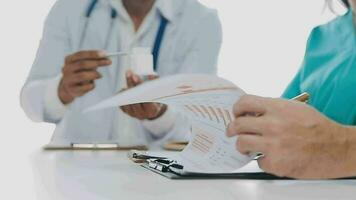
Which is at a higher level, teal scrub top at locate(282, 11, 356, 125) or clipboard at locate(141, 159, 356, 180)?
teal scrub top at locate(282, 11, 356, 125)

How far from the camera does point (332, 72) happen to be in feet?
3.80

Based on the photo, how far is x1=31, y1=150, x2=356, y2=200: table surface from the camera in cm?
60

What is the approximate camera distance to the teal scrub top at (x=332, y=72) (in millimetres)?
1104

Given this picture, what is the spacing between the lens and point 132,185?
678mm

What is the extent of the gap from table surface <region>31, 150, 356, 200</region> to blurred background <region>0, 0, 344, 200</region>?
1.44 meters

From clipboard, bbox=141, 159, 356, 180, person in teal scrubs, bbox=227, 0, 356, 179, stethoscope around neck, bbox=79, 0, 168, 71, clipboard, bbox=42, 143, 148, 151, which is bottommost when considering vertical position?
clipboard, bbox=42, 143, 148, 151

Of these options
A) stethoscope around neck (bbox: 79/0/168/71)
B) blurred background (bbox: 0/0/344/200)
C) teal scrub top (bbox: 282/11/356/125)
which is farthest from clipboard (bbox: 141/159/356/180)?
blurred background (bbox: 0/0/344/200)

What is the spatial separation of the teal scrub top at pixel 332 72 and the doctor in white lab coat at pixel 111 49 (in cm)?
38

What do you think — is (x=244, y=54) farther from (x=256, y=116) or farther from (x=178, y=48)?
(x=256, y=116)

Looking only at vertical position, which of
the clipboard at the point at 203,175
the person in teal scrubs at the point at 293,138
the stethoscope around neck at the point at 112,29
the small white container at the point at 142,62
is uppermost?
the stethoscope around neck at the point at 112,29

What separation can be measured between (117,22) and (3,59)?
2.49 feet

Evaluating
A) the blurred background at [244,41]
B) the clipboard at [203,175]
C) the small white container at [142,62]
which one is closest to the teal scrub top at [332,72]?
the small white container at [142,62]

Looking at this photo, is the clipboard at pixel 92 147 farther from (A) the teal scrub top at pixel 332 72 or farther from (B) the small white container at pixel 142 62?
(A) the teal scrub top at pixel 332 72

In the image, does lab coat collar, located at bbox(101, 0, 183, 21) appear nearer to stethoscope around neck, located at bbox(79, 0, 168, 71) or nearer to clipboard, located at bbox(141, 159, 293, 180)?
stethoscope around neck, located at bbox(79, 0, 168, 71)
